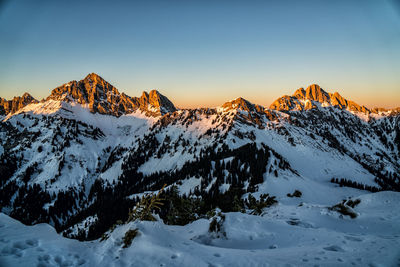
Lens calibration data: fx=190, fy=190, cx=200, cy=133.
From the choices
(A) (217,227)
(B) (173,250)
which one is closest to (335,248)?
(A) (217,227)

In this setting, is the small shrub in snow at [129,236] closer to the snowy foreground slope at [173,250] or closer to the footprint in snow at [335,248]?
the snowy foreground slope at [173,250]

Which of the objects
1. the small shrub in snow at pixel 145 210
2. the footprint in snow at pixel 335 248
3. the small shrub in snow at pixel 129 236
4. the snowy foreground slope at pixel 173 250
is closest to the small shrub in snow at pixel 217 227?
the snowy foreground slope at pixel 173 250

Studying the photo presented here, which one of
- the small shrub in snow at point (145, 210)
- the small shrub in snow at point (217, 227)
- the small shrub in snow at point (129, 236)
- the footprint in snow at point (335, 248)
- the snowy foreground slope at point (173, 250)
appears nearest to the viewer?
the snowy foreground slope at point (173, 250)

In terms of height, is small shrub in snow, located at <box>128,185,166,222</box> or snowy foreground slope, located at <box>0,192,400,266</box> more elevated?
small shrub in snow, located at <box>128,185,166,222</box>

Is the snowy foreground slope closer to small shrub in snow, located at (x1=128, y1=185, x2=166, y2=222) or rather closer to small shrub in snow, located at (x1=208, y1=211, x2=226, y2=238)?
small shrub in snow, located at (x1=208, y1=211, x2=226, y2=238)

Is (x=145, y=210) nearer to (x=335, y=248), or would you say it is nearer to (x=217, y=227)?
(x=217, y=227)

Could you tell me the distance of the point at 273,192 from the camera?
246ft

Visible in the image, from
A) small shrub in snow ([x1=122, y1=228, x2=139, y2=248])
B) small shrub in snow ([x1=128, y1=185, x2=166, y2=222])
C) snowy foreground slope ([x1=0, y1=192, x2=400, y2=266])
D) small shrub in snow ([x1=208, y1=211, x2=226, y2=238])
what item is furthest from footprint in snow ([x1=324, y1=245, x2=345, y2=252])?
small shrub in snow ([x1=122, y1=228, x2=139, y2=248])

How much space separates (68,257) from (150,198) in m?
5.43

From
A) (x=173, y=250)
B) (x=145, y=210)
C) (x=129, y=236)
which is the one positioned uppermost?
(x=145, y=210)

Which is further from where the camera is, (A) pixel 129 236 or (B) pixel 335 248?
(B) pixel 335 248

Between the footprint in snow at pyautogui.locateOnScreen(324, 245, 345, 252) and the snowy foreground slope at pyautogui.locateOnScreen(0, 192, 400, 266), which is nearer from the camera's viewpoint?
the snowy foreground slope at pyautogui.locateOnScreen(0, 192, 400, 266)

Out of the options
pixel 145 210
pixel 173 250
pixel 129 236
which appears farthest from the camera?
pixel 145 210

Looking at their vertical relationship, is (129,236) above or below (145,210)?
below
